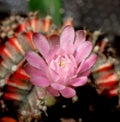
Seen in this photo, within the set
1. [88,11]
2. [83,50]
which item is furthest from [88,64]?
[88,11]

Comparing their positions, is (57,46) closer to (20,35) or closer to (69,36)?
(69,36)

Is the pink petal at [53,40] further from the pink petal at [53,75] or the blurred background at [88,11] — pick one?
the blurred background at [88,11]

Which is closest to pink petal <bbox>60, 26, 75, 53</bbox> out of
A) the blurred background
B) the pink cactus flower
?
the pink cactus flower

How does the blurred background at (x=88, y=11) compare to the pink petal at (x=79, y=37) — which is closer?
the pink petal at (x=79, y=37)

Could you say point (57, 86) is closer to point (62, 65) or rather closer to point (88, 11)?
point (62, 65)

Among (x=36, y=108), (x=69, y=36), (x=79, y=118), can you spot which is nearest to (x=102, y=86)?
(x=79, y=118)

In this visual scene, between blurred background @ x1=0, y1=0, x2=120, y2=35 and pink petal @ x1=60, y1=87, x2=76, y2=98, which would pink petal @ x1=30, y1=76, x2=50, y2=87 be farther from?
blurred background @ x1=0, y1=0, x2=120, y2=35

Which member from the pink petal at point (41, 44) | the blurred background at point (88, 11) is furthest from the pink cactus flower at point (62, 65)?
the blurred background at point (88, 11)
